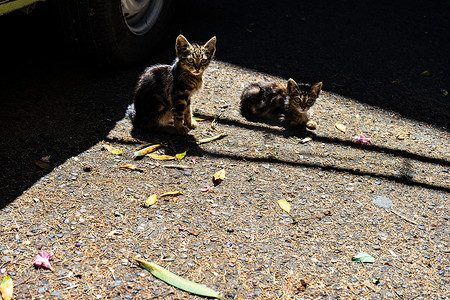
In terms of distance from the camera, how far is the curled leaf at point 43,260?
2808 millimetres

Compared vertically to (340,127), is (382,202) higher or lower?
lower

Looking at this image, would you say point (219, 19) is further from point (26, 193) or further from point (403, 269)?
point (403, 269)

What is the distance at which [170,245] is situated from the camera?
3076 millimetres

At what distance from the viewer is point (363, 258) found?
10.2 ft

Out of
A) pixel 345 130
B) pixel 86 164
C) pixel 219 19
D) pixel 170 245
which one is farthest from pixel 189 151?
pixel 219 19

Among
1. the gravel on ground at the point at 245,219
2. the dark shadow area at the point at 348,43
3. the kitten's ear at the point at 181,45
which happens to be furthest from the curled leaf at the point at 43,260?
the dark shadow area at the point at 348,43

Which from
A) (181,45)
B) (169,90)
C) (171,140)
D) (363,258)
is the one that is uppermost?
(181,45)

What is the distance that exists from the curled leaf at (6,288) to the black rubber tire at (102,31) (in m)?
2.93

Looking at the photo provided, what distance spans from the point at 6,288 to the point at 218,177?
176cm

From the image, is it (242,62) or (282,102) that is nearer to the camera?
(282,102)

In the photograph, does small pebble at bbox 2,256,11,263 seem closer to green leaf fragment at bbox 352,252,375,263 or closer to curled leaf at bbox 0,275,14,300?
curled leaf at bbox 0,275,14,300

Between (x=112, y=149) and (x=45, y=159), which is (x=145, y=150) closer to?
(x=112, y=149)

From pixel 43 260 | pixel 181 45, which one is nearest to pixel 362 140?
pixel 181 45

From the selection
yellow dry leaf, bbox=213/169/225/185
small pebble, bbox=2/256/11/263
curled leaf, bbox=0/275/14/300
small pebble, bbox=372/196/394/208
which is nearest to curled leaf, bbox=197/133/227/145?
yellow dry leaf, bbox=213/169/225/185
